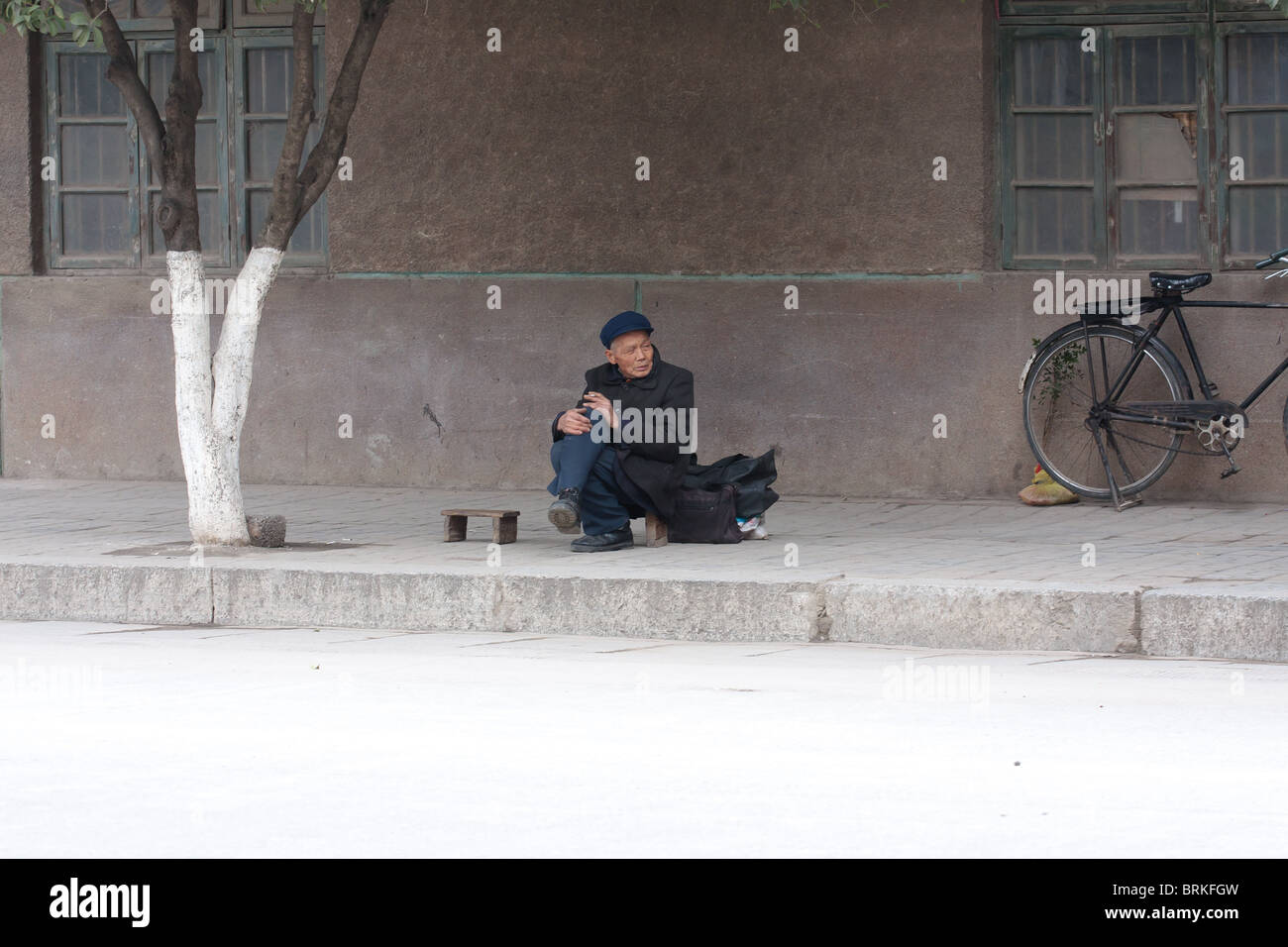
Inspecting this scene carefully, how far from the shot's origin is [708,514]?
9.55 meters

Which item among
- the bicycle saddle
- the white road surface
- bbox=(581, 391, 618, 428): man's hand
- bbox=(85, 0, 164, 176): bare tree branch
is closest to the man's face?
bbox=(581, 391, 618, 428): man's hand

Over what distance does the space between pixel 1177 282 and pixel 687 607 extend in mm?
4155

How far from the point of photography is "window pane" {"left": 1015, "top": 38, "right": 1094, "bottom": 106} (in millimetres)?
11562

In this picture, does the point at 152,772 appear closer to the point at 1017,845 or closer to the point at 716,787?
the point at 716,787

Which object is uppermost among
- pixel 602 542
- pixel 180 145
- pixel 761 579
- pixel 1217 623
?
pixel 180 145

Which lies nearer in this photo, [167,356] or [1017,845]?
[1017,845]

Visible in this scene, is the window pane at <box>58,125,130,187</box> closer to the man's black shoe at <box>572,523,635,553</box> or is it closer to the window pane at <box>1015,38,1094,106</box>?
the man's black shoe at <box>572,523,635,553</box>

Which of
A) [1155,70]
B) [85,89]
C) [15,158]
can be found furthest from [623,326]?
[15,158]

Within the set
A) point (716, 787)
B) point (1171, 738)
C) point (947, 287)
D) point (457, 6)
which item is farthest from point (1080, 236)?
point (716, 787)

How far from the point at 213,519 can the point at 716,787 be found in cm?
514

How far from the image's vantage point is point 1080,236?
38.0ft

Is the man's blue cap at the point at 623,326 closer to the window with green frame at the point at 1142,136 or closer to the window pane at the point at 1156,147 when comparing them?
the window with green frame at the point at 1142,136

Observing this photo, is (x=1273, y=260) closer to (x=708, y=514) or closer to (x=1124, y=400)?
(x=1124, y=400)

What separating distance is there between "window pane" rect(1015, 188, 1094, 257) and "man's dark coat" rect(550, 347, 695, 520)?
2987 millimetres
